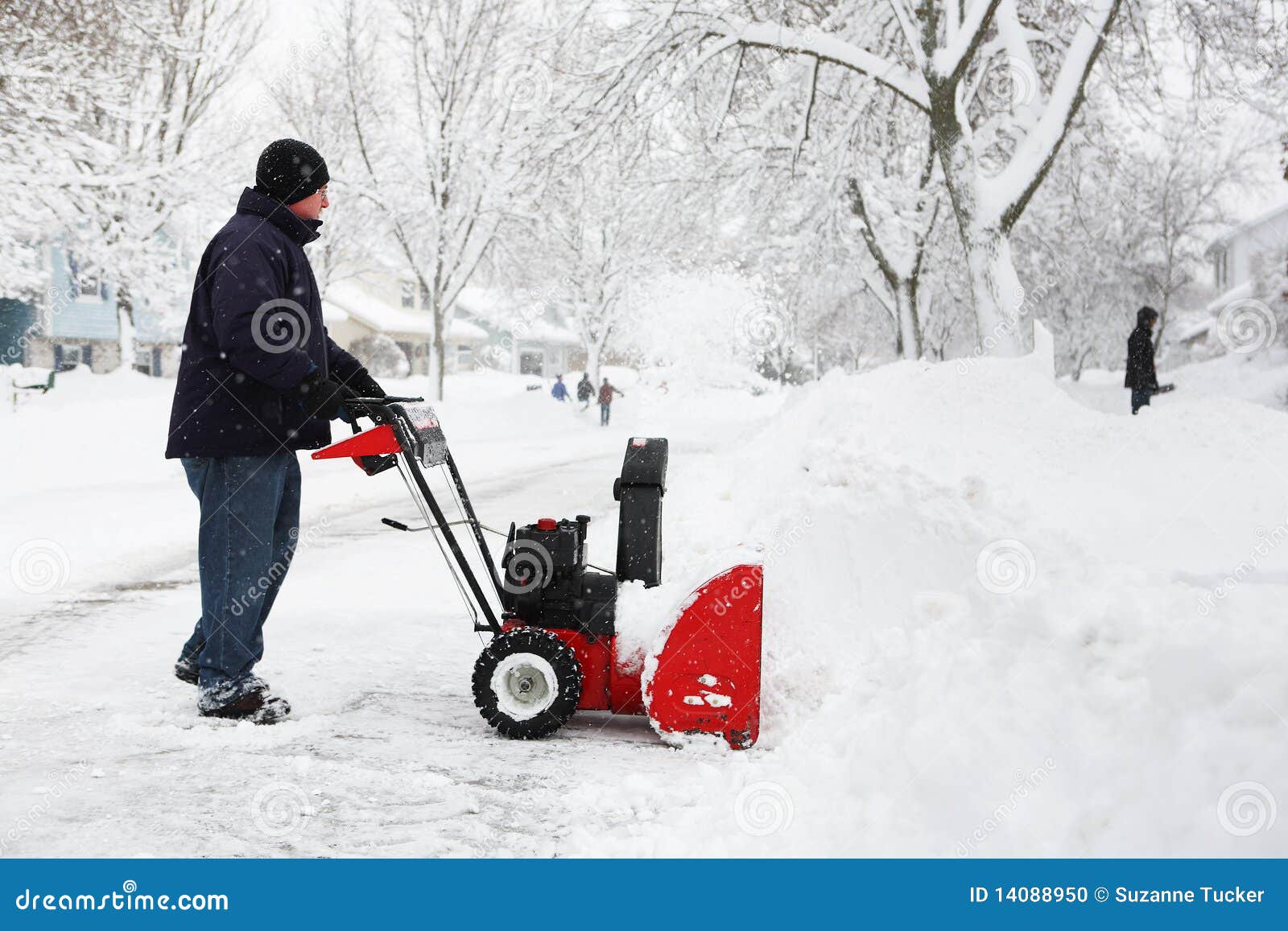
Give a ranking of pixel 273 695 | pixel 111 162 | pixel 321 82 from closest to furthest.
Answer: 1. pixel 273 695
2. pixel 111 162
3. pixel 321 82

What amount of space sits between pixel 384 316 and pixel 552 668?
43516 mm

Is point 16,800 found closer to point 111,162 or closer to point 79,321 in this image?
point 111,162

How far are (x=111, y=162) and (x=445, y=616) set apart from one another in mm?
12699

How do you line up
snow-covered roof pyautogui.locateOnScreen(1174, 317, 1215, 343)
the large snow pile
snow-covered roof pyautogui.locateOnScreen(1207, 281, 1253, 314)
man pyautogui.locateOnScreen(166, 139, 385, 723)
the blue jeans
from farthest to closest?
snow-covered roof pyautogui.locateOnScreen(1174, 317, 1215, 343)
snow-covered roof pyautogui.locateOnScreen(1207, 281, 1253, 314)
the blue jeans
man pyautogui.locateOnScreen(166, 139, 385, 723)
the large snow pile

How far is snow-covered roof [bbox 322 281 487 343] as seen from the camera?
42531mm

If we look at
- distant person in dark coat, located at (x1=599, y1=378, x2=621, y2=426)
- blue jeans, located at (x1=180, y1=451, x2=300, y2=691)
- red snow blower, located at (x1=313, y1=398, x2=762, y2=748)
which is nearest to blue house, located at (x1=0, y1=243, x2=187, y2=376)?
distant person in dark coat, located at (x1=599, y1=378, x2=621, y2=426)

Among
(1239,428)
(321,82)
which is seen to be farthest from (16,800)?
(321,82)

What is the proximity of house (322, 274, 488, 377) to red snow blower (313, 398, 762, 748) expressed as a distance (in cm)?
3607

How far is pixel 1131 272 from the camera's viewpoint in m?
37.6

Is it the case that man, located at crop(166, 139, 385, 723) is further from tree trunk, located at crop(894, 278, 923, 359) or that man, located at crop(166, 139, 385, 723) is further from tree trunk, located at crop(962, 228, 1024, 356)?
tree trunk, located at crop(894, 278, 923, 359)

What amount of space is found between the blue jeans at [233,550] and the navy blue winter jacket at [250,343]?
0.29 ft

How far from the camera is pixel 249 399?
11.4 ft

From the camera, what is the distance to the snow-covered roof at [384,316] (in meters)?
42.5

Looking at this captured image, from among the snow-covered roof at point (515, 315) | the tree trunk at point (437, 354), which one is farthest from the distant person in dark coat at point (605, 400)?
the snow-covered roof at point (515, 315)
